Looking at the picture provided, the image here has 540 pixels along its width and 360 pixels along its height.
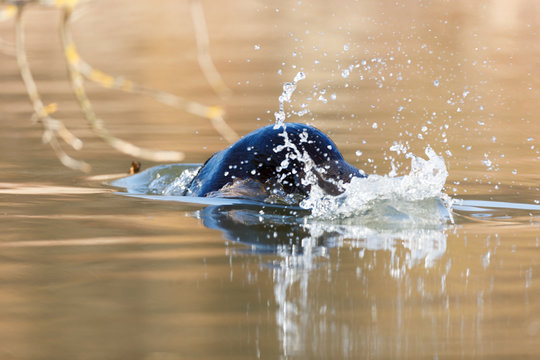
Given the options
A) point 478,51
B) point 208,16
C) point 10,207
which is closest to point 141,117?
point 10,207

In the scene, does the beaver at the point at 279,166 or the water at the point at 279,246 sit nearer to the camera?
the water at the point at 279,246

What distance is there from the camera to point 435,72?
1556cm

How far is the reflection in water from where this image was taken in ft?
12.0

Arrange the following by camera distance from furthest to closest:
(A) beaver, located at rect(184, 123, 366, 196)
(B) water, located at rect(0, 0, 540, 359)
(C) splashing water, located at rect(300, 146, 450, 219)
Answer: (A) beaver, located at rect(184, 123, 366, 196)
(C) splashing water, located at rect(300, 146, 450, 219)
(B) water, located at rect(0, 0, 540, 359)

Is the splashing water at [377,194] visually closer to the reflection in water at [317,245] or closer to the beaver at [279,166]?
the reflection in water at [317,245]

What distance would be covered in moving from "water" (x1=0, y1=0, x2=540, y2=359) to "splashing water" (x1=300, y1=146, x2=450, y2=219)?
3 centimetres

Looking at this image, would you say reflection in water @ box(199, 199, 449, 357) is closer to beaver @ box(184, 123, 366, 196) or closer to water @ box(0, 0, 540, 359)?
water @ box(0, 0, 540, 359)

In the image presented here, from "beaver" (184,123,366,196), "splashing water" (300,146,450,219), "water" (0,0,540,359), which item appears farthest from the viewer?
"beaver" (184,123,366,196)

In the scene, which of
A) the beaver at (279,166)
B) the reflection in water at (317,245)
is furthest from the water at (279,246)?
the beaver at (279,166)

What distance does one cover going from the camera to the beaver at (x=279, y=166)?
6.47 m

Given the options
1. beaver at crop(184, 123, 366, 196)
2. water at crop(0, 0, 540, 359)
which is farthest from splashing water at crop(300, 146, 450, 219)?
beaver at crop(184, 123, 366, 196)

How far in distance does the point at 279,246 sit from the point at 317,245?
0.65 feet

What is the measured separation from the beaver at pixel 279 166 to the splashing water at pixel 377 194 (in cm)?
33

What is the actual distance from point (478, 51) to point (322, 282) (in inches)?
550
